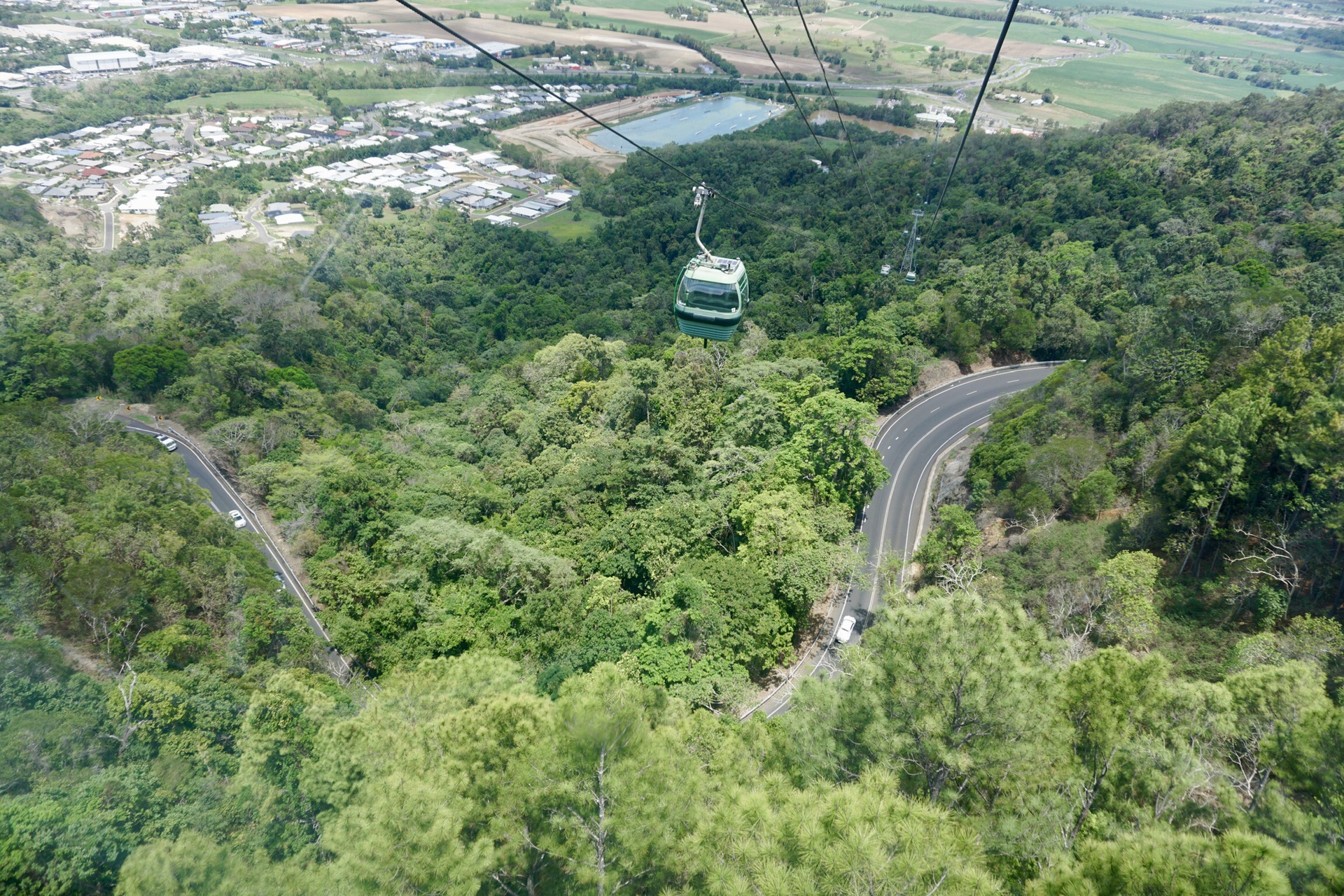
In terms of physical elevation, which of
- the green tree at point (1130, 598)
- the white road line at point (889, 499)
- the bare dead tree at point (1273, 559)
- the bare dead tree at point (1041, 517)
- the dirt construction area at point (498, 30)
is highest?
the dirt construction area at point (498, 30)

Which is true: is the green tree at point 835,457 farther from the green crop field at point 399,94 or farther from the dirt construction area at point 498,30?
the dirt construction area at point 498,30

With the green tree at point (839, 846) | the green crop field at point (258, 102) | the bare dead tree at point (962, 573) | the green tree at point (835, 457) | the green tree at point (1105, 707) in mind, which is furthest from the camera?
the green crop field at point (258, 102)

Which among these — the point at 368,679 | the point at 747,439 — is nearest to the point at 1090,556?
the point at 747,439

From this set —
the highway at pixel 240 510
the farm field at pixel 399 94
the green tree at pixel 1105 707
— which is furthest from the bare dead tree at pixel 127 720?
the farm field at pixel 399 94

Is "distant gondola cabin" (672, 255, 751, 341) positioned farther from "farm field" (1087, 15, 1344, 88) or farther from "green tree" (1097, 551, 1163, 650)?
"farm field" (1087, 15, 1344, 88)

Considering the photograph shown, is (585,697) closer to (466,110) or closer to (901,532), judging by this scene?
(901,532)

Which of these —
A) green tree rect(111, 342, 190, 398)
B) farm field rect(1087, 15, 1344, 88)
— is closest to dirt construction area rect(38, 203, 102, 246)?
green tree rect(111, 342, 190, 398)

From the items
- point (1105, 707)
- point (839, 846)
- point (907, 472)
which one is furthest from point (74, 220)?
point (1105, 707)
